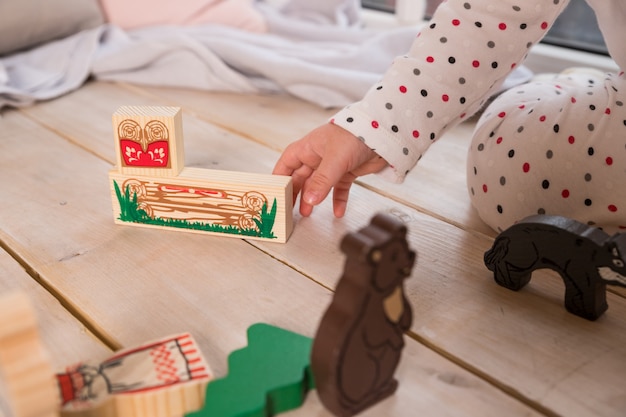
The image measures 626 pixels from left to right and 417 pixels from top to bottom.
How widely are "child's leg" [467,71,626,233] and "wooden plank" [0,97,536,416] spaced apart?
219 millimetres

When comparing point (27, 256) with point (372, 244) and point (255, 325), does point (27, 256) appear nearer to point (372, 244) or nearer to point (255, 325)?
point (255, 325)

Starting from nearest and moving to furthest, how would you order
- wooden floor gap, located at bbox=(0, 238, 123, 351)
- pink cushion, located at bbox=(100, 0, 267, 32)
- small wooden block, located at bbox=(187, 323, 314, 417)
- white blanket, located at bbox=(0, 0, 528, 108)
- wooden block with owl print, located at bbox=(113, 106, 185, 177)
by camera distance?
small wooden block, located at bbox=(187, 323, 314, 417) → wooden floor gap, located at bbox=(0, 238, 123, 351) → wooden block with owl print, located at bbox=(113, 106, 185, 177) → white blanket, located at bbox=(0, 0, 528, 108) → pink cushion, located at bbox=(100, 0, 267, 32)

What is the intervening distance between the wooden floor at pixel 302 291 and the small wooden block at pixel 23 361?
0.18m

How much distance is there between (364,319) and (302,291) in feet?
0.77

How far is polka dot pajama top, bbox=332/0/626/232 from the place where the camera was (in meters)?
0.81

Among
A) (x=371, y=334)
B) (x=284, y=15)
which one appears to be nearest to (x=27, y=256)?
(x=371, y=334)

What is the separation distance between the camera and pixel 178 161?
81cm

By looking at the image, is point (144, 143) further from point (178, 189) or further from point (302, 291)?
point (302, 291)

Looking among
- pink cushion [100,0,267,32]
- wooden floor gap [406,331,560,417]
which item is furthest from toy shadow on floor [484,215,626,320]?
pink cushion [100,0,267,32]

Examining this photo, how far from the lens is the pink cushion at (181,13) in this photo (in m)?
1.58

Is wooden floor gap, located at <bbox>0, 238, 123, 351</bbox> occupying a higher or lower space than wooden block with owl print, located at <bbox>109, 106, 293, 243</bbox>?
lower

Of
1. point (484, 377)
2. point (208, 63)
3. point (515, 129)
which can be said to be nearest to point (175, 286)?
point (484, 377)

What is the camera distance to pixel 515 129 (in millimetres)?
882

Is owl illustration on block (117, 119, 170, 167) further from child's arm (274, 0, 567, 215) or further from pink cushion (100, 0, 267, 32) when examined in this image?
pink cushion (100, 0, 267, 32)
